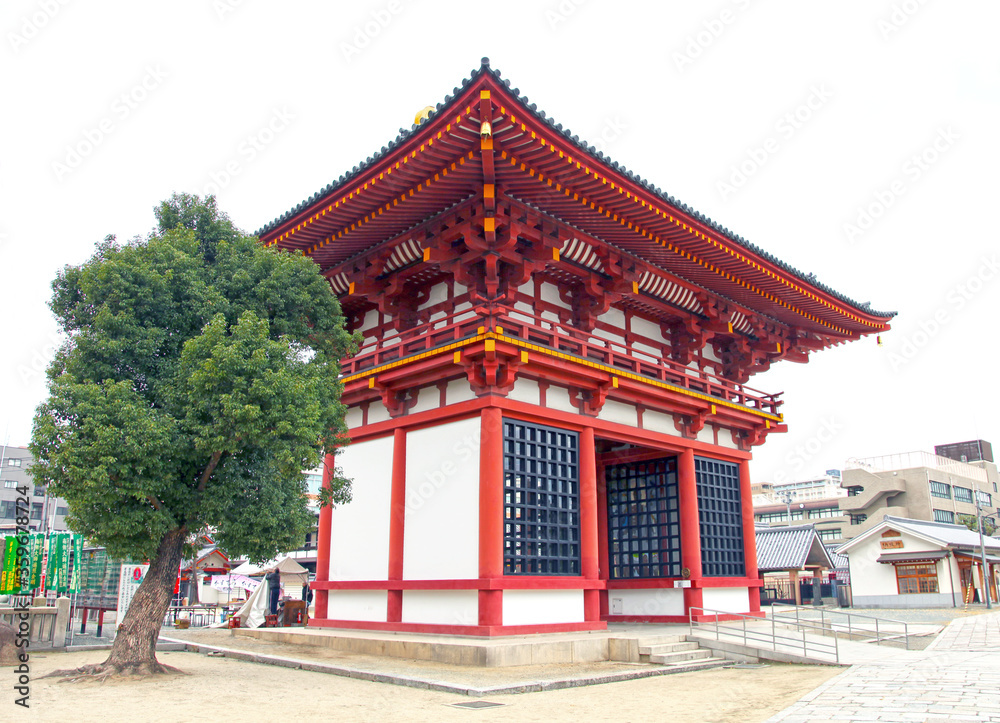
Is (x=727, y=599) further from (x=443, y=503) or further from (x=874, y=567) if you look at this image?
(x=874, y=567)

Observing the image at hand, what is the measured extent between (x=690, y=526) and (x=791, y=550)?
28.1m

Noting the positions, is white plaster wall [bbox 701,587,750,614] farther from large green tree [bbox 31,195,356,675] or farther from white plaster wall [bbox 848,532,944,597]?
white plaster wall [bbox 848,532,944,597]

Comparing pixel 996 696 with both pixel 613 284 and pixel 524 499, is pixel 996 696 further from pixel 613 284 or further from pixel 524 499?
pixel 613 284

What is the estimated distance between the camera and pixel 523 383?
15.5m

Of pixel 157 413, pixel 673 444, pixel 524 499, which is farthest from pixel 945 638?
pixel 157 413

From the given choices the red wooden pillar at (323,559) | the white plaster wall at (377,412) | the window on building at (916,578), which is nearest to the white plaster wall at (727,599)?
the white plaster wall at (377,412)

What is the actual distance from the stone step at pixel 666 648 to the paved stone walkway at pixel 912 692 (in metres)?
3.13

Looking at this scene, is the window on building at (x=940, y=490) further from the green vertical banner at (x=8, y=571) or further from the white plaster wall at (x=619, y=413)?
the green vertical banner at (x=8, y=571)

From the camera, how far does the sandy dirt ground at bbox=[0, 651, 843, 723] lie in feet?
28.2

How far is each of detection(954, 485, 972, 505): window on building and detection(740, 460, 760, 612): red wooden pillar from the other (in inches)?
2401

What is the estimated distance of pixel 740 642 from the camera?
1535 cm

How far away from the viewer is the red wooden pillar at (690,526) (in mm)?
18031

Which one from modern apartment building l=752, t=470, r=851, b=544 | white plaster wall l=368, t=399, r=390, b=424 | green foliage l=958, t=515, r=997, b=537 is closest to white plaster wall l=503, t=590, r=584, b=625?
white plaster wall l=368, t=399, r=390, b=424

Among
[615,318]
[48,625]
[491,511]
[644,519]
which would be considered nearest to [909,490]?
[644,519]
